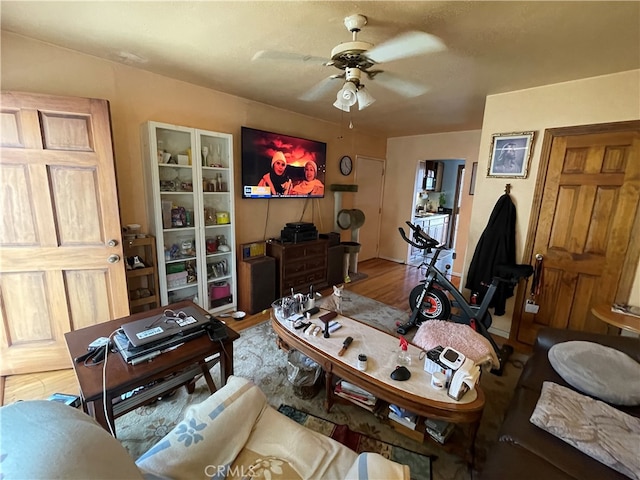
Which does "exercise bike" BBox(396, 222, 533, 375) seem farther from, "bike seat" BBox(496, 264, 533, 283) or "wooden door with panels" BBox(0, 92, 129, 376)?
"wooden door with panels" BBox(0, 92, 129, 376)

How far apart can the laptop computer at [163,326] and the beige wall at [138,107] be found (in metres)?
1.33

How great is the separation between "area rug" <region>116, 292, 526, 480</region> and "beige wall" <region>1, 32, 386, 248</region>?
5.08ft

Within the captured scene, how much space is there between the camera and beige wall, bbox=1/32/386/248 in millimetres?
1945

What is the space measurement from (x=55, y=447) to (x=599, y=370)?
2225mm

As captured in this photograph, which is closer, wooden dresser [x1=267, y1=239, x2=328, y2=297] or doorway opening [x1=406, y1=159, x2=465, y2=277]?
wooden dresser [x1=267, y1=239, x2=328, y2=297]

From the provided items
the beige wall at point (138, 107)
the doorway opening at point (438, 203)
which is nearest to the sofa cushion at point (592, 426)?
the beige wall at point (138, 107)

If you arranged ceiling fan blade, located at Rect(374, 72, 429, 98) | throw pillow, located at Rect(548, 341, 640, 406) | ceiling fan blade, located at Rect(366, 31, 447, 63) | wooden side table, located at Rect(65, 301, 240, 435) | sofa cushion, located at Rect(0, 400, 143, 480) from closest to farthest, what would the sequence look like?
Result: sofa cushion, located at Rect(0, 400, 143, 480), wooden side table, located at Rect(65, 301, 240, 435), throw pillow, located at Rect(548, 341, 640, 406), ceiling fan blade, located at Rect(366, 31, 447, 63), ceiling fan blade, located at Rect(374, 72, 429, 98)

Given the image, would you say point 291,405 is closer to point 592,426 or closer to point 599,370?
point 592,426

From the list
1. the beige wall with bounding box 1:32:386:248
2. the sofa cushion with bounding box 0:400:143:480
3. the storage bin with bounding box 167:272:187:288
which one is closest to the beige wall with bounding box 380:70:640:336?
the beige wall with bounding box 1:32:386:248

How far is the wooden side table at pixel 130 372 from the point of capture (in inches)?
47.8

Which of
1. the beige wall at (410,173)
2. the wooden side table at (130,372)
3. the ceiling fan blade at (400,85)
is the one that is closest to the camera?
the wooden side table at (130,372)

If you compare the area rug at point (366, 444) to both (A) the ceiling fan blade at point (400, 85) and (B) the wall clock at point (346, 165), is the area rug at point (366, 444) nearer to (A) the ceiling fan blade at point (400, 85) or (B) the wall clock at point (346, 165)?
(A) the ceiling fan blade at point (400, 85)

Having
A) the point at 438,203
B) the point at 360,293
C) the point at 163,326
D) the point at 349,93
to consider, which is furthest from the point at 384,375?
the point at 438,203

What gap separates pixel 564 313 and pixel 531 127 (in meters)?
1.70
